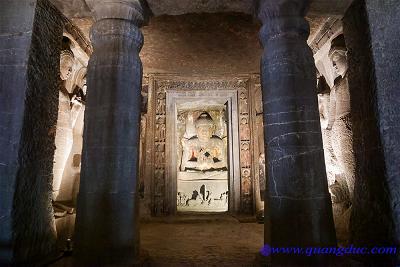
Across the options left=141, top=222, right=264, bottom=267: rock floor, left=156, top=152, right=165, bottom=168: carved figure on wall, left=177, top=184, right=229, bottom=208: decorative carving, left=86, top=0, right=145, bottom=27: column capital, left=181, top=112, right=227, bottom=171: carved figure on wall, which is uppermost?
left=86, top=0, right=145, bottom=27: column capital

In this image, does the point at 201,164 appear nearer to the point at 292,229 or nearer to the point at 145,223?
the point at 145,223

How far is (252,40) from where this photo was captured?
201 inches

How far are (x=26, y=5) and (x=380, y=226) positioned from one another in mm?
4138

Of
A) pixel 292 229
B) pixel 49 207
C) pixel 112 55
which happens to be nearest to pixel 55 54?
pixel 112 55

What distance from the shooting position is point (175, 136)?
686cm

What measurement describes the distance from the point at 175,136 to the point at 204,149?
12.1 ft

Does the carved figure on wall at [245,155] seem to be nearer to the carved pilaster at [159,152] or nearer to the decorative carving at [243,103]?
the decorative carving at [243,103]

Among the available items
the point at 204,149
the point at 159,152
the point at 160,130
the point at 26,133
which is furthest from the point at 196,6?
the point at 204,149

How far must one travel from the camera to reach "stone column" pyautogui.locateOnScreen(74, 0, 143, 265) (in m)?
2.56

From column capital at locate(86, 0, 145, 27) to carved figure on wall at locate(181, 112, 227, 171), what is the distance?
7.25 metres

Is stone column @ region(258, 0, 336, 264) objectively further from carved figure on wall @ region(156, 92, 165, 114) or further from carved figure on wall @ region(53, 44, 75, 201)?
carved figure on wall @ region(156, 92, 165, 114)

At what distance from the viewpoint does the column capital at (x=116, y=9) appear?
2953 mm

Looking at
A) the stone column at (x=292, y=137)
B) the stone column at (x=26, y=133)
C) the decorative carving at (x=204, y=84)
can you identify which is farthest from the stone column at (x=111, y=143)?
the decorative carving at (x=204, y=84)

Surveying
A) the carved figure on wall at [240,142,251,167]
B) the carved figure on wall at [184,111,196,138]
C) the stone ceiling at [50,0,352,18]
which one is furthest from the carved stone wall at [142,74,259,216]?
the carved figure on wall at [184,111,196,138]
